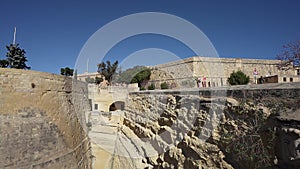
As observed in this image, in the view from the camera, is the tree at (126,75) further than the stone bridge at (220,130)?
Yes

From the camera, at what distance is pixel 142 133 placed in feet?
25.4

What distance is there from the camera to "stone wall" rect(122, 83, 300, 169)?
2.38 metres

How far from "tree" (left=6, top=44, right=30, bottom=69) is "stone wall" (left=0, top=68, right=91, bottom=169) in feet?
26.8

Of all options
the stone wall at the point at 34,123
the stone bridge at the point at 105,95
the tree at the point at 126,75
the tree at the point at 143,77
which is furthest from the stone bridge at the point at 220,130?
the tree at the point at 126,75

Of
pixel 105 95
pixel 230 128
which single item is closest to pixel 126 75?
pixel 105 95

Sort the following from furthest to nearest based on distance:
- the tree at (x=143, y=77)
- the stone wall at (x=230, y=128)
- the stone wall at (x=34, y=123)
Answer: the tree at (x=143, y=77) < the stone wall at (x=34, y=123) < the stone wall at (x=230, y=128)

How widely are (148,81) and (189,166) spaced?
16.1m

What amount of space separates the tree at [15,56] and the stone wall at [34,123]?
8.18 meters

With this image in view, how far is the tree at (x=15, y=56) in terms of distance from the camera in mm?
10750

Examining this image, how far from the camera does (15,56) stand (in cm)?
1099

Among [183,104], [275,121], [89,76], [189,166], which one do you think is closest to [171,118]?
[183,104]

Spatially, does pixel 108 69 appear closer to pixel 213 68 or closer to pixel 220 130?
pixel 213 68

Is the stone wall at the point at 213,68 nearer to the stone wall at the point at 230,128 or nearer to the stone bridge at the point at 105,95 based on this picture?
the stone bridge at the point at 105,95

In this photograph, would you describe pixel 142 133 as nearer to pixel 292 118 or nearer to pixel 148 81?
pixel 292 118
